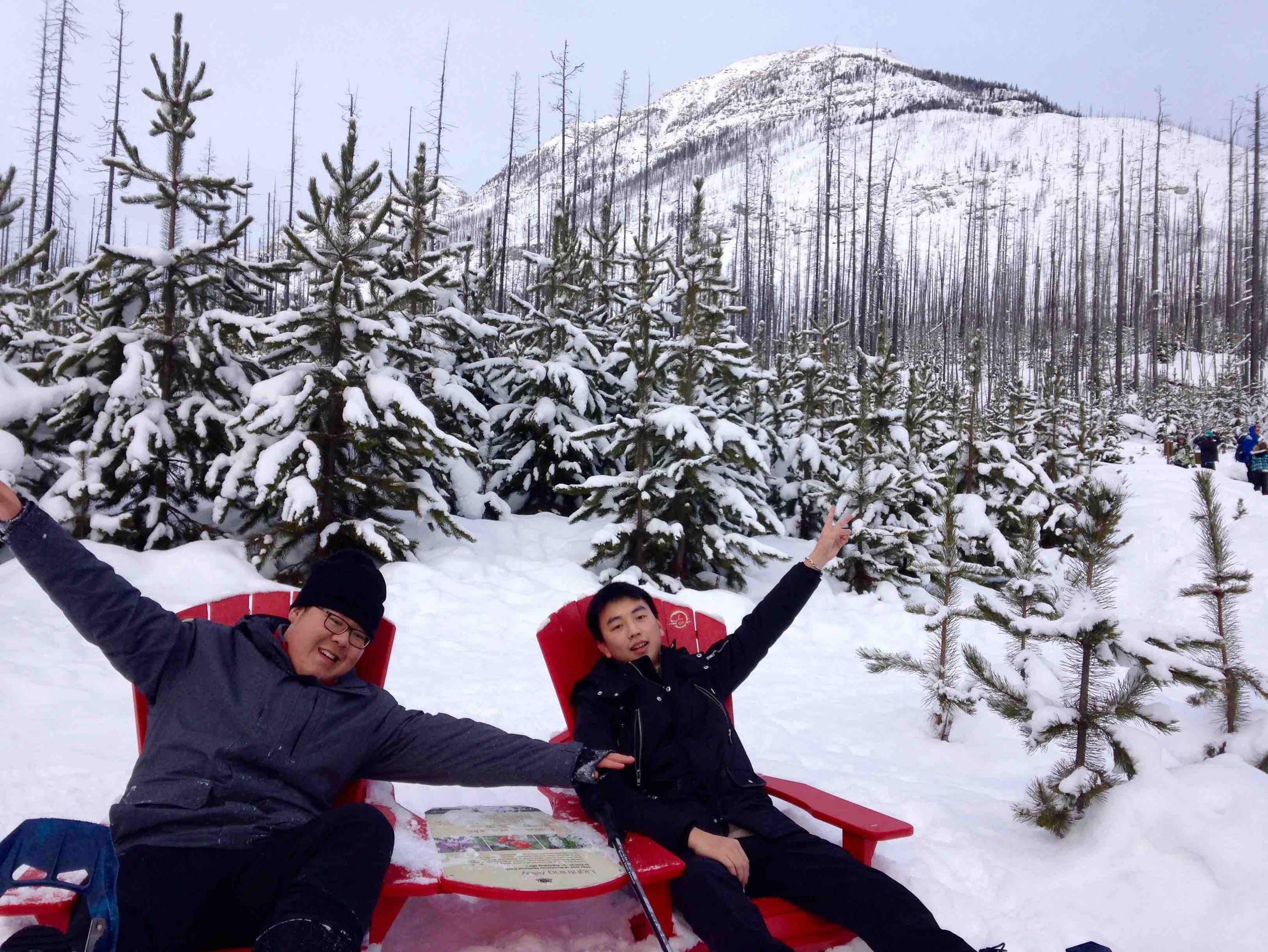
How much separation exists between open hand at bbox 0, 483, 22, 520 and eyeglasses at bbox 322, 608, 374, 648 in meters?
0.89

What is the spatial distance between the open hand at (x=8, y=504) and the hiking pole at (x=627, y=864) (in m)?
2.07

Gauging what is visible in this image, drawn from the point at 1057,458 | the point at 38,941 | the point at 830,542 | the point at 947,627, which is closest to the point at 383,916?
the point at 38,941

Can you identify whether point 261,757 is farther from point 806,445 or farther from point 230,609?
point 806,445

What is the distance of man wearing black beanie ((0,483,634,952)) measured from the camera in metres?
2.09

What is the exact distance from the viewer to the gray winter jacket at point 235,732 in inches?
90.8

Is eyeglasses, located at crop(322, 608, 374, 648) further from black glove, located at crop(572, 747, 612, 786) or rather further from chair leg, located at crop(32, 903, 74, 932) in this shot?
chair leg, located at crop(32, 903, 74, 932)

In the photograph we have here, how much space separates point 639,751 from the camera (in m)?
3.19

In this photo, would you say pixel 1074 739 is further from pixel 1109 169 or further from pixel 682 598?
pixel 1109 169

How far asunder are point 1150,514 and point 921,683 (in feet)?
34.2

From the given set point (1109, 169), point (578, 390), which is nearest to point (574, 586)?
point (578, 390)

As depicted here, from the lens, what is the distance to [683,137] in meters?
98.6

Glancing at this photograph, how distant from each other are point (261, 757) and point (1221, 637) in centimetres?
391

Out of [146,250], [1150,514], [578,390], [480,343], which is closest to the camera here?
[146,250]

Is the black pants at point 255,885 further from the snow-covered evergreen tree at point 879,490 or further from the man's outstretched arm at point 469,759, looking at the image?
the snow-covered evergreen tree at point 879,490
